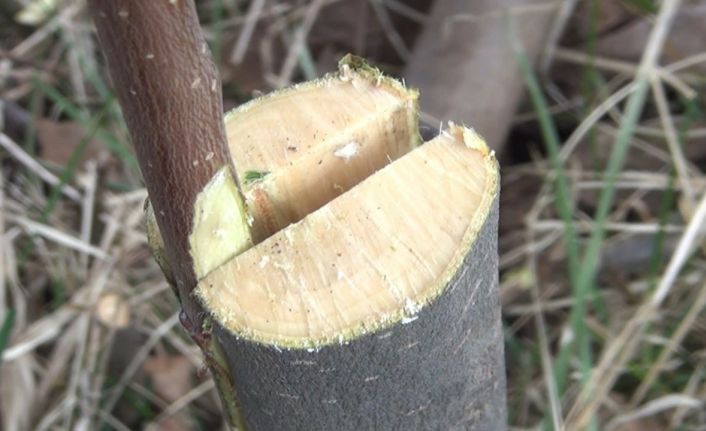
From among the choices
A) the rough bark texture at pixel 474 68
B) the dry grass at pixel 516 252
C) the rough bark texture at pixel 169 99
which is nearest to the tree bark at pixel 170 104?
the rough bark texture at pixel 169 99

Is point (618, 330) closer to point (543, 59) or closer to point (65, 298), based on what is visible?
point (543, 59)

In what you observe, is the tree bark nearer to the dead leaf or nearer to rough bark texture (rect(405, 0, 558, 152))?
the dead leaf

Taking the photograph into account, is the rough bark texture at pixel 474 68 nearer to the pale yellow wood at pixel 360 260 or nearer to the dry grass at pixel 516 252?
the dry grass at pixel 516 252

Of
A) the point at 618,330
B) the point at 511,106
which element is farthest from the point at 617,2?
the point at 618,330

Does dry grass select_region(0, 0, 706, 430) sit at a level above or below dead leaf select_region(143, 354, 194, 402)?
Answer: above

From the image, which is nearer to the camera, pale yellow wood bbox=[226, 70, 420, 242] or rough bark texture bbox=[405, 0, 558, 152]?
pale yellow wood bbox=[226, 70, 420, 242]

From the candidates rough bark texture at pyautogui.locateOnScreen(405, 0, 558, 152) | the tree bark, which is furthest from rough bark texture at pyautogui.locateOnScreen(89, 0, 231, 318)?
rough bark texture at pyautogui.locateOnScreen(405, 0, 558, 152)

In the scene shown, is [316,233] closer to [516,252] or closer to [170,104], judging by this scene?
[170,104]
